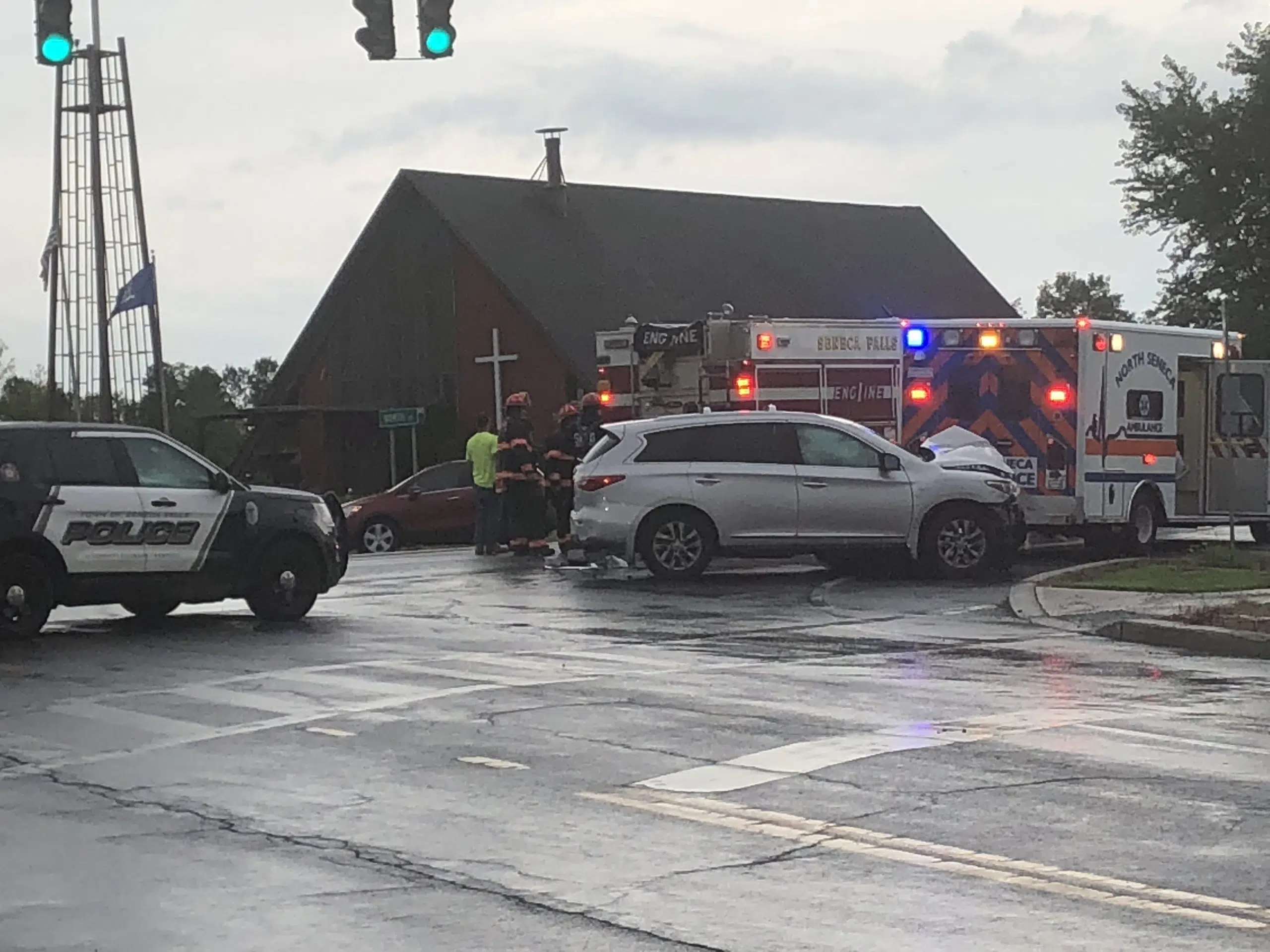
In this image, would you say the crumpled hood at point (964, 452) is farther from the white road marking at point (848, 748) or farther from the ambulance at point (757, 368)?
the white road marking at point (848, 748)

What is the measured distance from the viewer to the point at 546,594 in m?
18.4

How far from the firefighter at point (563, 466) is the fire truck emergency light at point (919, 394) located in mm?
3886

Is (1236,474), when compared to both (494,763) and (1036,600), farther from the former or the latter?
(494,763)

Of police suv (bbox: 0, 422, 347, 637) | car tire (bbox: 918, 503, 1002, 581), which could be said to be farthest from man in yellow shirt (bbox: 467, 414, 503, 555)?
police suv (bbox: 0, 422, 347, 637)

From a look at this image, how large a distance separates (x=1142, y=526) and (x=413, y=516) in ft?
34.2

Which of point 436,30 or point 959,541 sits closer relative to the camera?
point 436,30

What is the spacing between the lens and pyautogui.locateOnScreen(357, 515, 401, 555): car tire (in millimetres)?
28391

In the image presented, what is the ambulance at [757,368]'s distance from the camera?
75.6 ft

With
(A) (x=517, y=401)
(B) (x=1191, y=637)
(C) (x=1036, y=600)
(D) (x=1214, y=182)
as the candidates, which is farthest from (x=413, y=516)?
(D) (x=1214, y=182)

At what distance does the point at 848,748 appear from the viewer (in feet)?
31.0

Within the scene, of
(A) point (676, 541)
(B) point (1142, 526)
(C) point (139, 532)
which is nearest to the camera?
(C) point (139, 532)

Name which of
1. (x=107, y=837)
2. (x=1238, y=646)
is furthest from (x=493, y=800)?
(x=1238, y=646)

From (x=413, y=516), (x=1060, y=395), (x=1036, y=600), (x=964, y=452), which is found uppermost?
(x=1060, y=395)

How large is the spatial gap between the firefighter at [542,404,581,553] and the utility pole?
51.2ft
